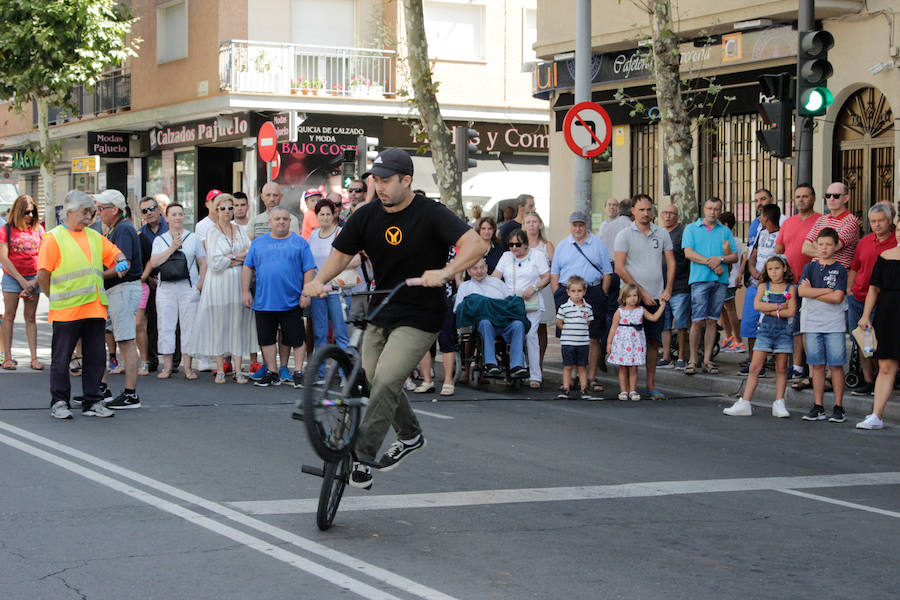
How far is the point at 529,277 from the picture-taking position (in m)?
13.4

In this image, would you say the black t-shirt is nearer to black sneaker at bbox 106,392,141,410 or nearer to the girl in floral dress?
black sneaker at bbox 106,392,141,410

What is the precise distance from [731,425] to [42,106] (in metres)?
26.8

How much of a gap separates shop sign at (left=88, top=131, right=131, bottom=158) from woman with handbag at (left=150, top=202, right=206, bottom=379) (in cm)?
2304

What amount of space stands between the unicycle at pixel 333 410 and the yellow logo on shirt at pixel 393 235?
0.86 feet

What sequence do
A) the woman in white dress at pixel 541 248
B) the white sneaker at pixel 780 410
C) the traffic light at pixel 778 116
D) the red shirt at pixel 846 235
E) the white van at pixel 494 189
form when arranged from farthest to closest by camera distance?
the white van at pixel 494 189, the woman in white dress at pixel 541 248, the traffic light at pixel 778 116, the red shirt at pixel 846 235, the white sneaker at pixel 780 410

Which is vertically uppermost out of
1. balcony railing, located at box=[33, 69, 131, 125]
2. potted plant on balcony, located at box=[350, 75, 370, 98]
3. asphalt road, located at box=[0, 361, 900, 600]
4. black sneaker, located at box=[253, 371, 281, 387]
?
balcony railing, located at box=[33, 69, 131, 125]

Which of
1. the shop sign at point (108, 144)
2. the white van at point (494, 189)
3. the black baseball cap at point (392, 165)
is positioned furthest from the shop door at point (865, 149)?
the shop sign at point (108, 144)

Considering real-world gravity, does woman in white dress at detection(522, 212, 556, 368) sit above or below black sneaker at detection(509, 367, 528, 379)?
above

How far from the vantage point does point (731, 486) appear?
27.1 ft

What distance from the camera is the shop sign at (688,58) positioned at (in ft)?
60.5

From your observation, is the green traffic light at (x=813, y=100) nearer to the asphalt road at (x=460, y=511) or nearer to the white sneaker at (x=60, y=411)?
the asphalt road at (x=460, y=511)

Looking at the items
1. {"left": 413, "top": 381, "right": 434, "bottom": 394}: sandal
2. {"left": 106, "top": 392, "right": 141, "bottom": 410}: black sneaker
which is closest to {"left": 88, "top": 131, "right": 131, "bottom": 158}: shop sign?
{"left": 413, "top": 381, "right": 434, "bottom": 394}: sandal

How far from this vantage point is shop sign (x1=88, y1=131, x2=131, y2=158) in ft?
118

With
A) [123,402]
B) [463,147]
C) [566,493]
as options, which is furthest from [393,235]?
[463,147]
